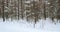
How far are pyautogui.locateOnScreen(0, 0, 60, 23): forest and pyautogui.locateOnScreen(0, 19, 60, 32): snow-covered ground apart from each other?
53 mm

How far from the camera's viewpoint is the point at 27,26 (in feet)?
4.74

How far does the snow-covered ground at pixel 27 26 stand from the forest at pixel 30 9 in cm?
5

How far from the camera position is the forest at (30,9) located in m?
1.41

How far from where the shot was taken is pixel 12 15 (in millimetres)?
1463

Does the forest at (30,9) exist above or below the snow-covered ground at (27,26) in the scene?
above

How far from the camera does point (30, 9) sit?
4.72 feet

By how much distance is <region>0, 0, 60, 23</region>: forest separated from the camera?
1409mm

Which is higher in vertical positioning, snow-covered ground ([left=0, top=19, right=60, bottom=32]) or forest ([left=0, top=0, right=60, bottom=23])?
forest ([left=0, top=0, right=60, bottom=23])

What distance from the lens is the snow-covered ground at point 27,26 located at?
142 cm

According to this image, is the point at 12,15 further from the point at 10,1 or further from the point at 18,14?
the point at 10,1

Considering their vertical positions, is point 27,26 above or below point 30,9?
below

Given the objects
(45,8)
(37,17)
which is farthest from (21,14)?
(45,8)

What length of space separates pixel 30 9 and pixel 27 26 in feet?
0.72

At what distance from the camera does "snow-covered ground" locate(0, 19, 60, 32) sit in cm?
142
